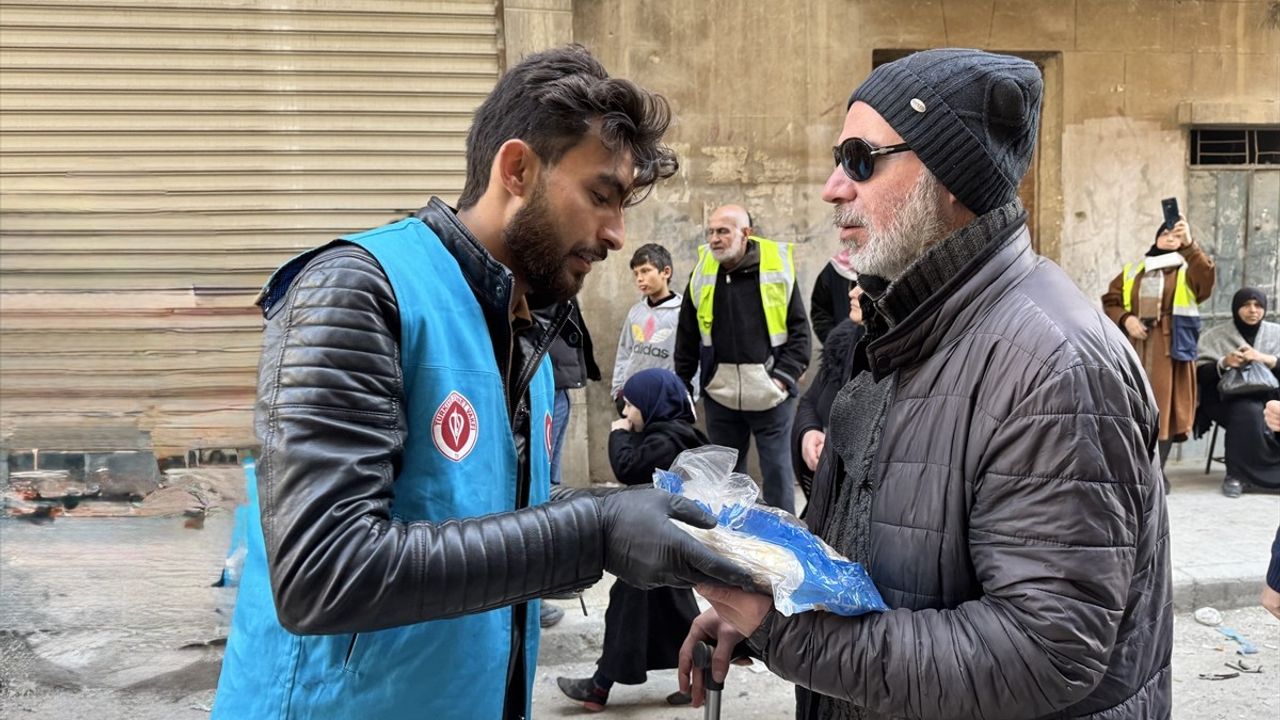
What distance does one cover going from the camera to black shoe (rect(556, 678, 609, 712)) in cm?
423

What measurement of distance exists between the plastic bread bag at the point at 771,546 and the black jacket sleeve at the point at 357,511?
0.25m

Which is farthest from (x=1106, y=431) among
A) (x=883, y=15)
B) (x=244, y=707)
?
(x=883, y=15)

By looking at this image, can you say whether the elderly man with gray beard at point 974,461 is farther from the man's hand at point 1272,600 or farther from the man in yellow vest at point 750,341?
the man in yellow vest at point 750,341

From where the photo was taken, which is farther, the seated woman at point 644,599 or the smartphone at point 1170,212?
the smartphone at point 1170,212

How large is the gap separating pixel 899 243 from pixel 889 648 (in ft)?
2.31

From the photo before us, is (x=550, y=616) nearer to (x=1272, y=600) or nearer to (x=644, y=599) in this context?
(x=644, y=599)

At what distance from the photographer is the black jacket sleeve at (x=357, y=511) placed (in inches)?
50.3

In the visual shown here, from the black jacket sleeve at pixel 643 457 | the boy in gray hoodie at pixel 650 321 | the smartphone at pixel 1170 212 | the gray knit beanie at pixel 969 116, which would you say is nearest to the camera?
the gray knit beanie at pixel 969 116

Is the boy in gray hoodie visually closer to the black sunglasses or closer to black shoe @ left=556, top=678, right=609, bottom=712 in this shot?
black shoe @ left=556, top=678, right=609, bottom=712

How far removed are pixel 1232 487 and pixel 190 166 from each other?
7.96 m

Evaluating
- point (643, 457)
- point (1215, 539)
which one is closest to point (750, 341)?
point (643, 457)

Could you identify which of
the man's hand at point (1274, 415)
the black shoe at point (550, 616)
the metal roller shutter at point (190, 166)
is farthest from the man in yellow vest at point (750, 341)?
the man's hand at point (1274, 415)

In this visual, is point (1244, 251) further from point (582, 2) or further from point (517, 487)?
point (517, 487)

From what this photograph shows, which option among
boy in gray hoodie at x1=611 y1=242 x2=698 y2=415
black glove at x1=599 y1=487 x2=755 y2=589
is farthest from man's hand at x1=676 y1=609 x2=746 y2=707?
boy in gray hoodie at x1=611 y1=242 x2=698 y2=415
